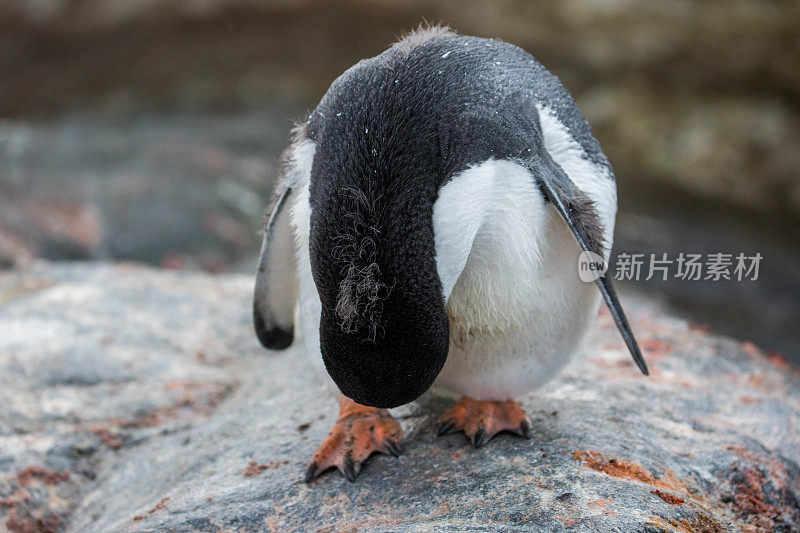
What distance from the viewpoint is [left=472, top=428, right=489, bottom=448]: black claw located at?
2.06 m

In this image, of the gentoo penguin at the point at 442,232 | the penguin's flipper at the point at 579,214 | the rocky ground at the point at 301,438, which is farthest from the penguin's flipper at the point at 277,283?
the penguin's flipper at the point at 579,214

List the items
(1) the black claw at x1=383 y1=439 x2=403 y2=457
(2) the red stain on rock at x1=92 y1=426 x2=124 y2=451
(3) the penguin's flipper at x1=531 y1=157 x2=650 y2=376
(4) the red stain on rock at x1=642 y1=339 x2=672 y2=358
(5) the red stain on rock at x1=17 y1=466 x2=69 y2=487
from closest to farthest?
(3) the penguin's flipper at x1=531 y1=157 x2=650 y2=376 → (1) the black claw at x1=383 y1=439 x2=403 y2=457 → (5) the red stain on rock at x1=17 y1=466 x2=69 y2=487 → (2) the red stain on rock at x1=92 y1=426 x2=124 y2=451 → (4) the red stain on rock at x1=642 y1=339 x2=672 y2=358

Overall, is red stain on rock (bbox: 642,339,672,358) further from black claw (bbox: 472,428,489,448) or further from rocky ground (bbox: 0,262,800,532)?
black claw (bbox: 472,428,489,448)

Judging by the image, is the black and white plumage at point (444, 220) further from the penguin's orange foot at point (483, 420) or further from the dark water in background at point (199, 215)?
the dark water in background at point (199, 215)

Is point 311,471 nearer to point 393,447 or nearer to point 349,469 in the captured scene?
point 349,469

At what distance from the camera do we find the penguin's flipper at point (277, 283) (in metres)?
2.08

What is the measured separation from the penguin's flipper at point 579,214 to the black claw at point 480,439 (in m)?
0.48

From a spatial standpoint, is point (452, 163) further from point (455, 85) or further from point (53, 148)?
point (53, 148)

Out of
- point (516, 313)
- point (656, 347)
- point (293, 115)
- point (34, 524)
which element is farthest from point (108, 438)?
point (293, 115)

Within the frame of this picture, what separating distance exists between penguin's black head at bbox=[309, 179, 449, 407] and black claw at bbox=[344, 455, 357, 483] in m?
0.47

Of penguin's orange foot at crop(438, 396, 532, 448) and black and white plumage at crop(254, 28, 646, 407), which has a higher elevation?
black and white plumage at crop(254, 28, 646, 407)

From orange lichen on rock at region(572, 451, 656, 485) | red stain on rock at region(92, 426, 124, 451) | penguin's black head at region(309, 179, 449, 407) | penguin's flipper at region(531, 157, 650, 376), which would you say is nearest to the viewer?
penguin's black head at region(309, 179, 449, 407)

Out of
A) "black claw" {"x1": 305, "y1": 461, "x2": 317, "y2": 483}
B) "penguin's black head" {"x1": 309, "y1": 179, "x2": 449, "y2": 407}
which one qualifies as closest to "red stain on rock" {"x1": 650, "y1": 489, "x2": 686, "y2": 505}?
"penguin's black head" {"x1": 309, "y1": 179, "x2": 449, "y2": 407}

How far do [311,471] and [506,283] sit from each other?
721 mm
